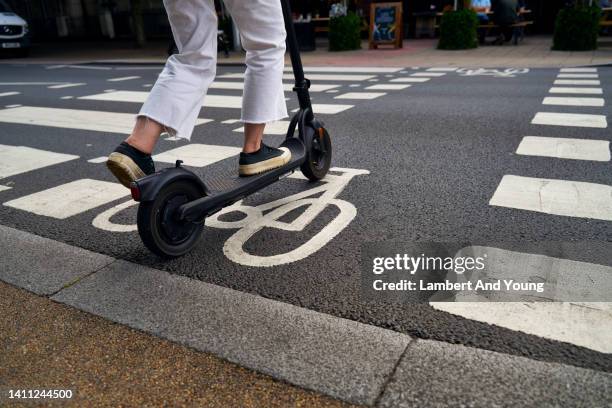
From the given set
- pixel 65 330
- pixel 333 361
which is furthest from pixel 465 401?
pixel 65 330

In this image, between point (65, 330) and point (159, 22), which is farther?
point (159, 22)

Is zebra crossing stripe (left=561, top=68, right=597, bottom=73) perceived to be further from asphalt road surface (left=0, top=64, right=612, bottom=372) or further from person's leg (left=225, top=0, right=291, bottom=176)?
person's leg (left=225, top=0, right=291, bottom=176)

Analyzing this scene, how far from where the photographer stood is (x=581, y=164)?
12.5ft

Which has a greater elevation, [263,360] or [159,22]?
[159,22]

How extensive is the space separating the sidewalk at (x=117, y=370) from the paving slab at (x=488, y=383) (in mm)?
230

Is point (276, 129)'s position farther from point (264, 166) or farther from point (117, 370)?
point (117, 370)

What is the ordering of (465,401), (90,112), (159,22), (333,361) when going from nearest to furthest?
(465,401) < (333,361) < (90,112) < (159,22)

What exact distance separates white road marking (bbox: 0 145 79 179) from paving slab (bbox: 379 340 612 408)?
3.67 meters

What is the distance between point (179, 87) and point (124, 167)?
478 millimetres

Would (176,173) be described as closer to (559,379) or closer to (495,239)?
(495,239)

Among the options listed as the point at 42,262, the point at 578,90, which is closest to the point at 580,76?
the point at 578,90

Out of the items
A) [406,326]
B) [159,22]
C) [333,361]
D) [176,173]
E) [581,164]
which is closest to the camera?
[333,361]

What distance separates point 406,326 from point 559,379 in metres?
0.51

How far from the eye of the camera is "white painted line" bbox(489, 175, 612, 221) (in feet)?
9.62
